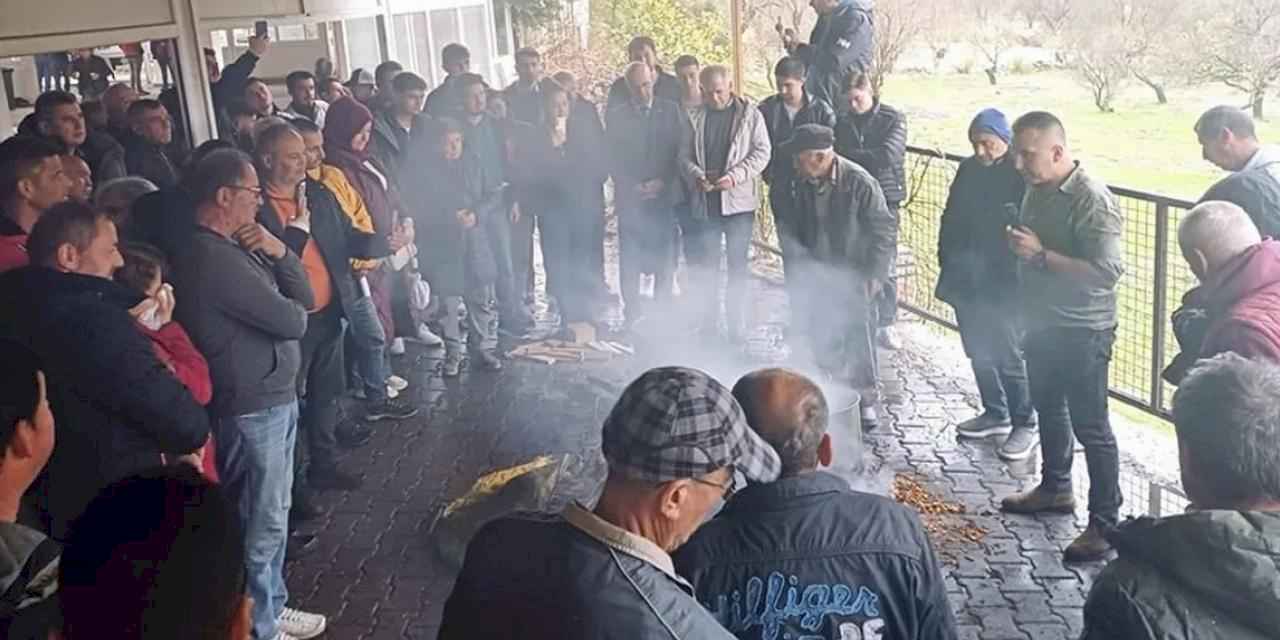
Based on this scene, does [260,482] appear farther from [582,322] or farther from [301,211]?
[582,322]

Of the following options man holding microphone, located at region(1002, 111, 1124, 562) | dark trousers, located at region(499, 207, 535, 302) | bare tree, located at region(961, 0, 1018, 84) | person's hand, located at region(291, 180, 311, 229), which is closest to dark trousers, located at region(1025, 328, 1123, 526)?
man holding microphone, located at region(1002, 111, 1124, 562)

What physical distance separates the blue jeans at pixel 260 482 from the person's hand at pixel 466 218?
3731 mm

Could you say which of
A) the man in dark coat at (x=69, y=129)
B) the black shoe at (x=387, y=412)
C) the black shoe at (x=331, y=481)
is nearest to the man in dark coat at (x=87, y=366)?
the black shoe at (x=331, y=481)

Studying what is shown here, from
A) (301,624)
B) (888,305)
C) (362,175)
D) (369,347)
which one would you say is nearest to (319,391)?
(369,347)

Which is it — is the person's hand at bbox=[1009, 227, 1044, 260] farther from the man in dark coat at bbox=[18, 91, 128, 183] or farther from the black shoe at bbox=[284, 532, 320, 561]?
the man in dark coat at bbox=[18, 91, 128, 183]

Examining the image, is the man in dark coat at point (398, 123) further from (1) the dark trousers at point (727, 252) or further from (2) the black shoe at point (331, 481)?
(2) the black shoe at point (331, 481)

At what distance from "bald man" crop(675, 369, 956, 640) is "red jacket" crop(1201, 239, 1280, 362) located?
195cm

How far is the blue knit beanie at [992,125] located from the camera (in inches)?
248

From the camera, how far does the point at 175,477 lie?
180cm

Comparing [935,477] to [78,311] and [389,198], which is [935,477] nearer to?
[389,198]

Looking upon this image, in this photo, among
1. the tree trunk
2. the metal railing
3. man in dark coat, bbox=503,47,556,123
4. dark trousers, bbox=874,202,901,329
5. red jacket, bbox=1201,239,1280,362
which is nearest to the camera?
red jacket, bbox=1201,239,1280,362

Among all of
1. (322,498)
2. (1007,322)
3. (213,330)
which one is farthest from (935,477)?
(213,330)

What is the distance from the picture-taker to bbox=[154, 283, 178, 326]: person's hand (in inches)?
166

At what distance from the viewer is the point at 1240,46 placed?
9.34 metres
